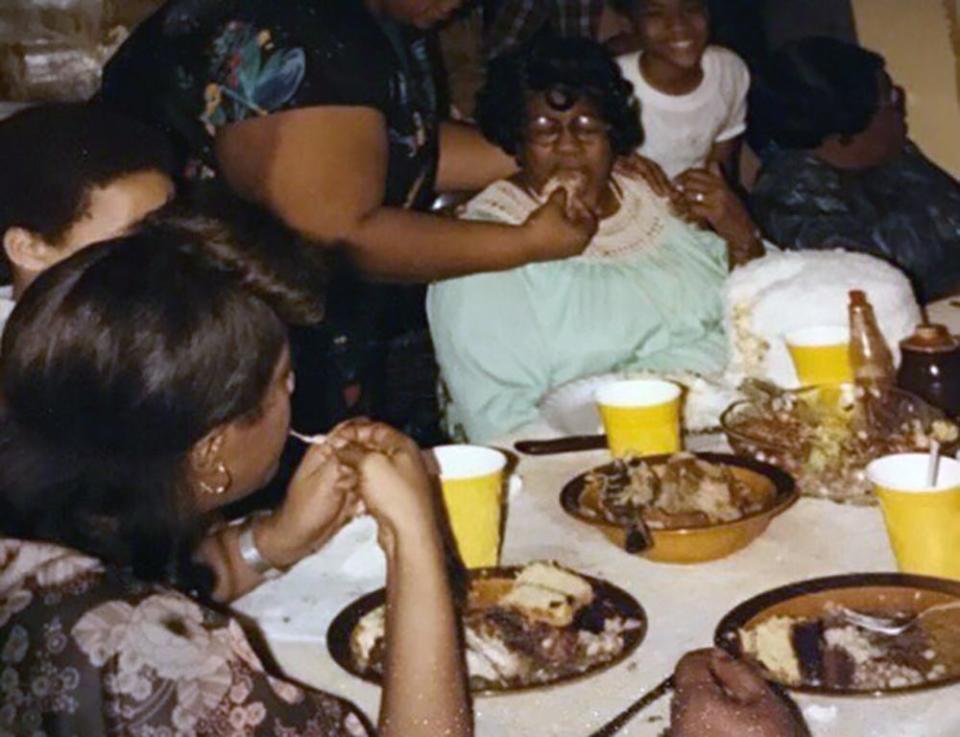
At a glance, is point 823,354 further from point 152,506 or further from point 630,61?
point 630,61

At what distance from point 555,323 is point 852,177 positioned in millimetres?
1647

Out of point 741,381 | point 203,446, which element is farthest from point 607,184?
point 203,446

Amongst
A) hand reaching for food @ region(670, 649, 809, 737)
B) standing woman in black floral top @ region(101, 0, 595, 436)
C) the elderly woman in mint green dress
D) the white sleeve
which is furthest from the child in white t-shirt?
hand reaching for food @ region(670, 649, 809, 737)

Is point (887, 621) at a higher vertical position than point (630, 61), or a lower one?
higher

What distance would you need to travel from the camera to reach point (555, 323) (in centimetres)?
264

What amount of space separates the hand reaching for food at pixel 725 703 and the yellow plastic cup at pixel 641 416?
70cm

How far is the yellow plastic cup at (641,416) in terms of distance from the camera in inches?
77.0

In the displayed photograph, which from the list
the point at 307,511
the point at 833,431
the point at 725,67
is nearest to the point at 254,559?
the point at 307,511

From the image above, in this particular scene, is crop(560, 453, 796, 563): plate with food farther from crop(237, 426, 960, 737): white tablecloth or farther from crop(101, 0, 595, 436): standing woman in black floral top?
crop(101, 0, 595, 436): standing woman in black floral top

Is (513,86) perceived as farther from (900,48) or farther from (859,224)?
(900,48)

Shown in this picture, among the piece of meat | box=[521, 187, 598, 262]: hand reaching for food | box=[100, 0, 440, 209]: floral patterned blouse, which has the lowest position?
box=[521, 187, 598, 262]: hand reaching for food

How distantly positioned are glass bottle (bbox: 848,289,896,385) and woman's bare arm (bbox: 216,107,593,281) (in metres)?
0.64

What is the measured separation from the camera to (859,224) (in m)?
3.87

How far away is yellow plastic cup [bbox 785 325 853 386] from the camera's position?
2.11m
